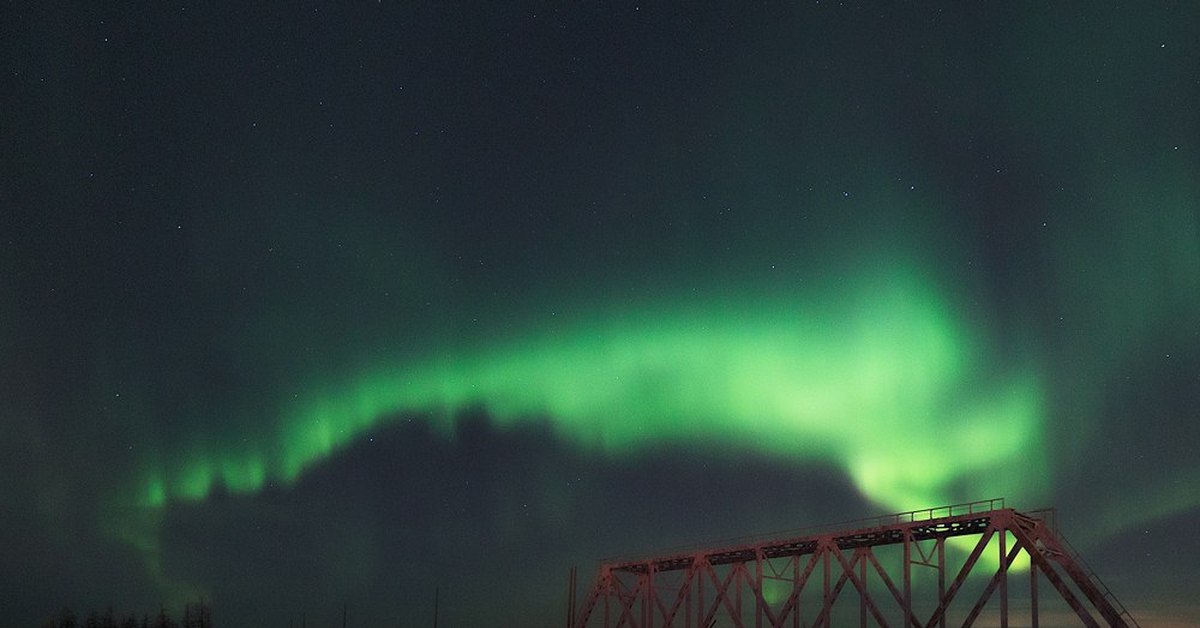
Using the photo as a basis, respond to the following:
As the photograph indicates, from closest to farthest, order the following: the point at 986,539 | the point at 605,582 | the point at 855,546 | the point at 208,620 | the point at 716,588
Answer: the point at 986,539, the point at 855,546, the point at 716,588, the point at 605,582, the point at 208,620

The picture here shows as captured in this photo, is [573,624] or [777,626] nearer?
[777,626]

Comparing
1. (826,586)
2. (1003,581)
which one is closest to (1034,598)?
(1003,581)

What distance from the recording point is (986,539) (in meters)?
45.3

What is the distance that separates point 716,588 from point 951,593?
17755 mm

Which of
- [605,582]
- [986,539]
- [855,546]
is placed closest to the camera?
[986,539]

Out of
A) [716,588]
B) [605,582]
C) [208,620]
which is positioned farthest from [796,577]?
[208,620]

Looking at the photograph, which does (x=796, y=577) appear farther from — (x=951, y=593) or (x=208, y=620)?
(x=208, y=620)

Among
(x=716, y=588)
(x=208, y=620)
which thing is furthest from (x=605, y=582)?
(x=208, y=620)

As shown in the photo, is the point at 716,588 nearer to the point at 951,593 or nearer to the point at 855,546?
the point at 855,546

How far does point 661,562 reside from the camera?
66062 mm

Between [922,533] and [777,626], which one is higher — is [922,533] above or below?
above

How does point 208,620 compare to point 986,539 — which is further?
point 208,620

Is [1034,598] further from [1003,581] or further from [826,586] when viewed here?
[826,586]

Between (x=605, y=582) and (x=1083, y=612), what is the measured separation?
113 feet
